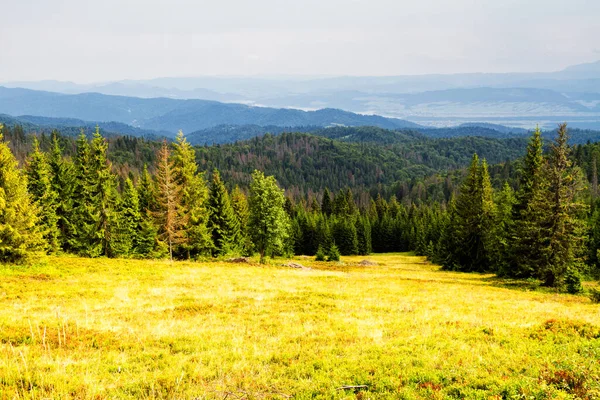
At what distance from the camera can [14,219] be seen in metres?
26.8

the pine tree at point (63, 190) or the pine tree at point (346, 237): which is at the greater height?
the pine tree at point (63, 190)

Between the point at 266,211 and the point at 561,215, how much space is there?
98.7 ft

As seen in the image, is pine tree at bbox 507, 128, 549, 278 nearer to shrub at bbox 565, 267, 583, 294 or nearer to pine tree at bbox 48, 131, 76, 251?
shrub at bbox 565, 267, 583, 294

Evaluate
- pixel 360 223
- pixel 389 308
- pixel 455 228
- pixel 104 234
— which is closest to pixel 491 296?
pixel 389 308

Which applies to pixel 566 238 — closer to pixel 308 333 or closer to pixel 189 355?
pixel 308 333

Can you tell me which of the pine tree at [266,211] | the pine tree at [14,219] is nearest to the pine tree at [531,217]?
the pine tree at [266,211]

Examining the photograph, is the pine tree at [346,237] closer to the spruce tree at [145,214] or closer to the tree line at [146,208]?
the tree line at [146,208]

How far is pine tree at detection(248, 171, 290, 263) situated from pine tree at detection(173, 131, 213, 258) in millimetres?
5928

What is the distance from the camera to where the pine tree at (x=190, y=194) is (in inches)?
1634

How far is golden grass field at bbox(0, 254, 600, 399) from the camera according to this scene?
852 cm

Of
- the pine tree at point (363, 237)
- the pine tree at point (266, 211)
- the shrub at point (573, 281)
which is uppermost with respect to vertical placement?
the pine tree at point (266, 211)

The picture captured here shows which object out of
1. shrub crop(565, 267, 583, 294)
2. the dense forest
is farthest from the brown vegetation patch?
the dense forest

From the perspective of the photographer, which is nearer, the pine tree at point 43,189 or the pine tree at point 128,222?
the pine tree at point 43,189

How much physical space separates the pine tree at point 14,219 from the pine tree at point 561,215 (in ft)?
133
